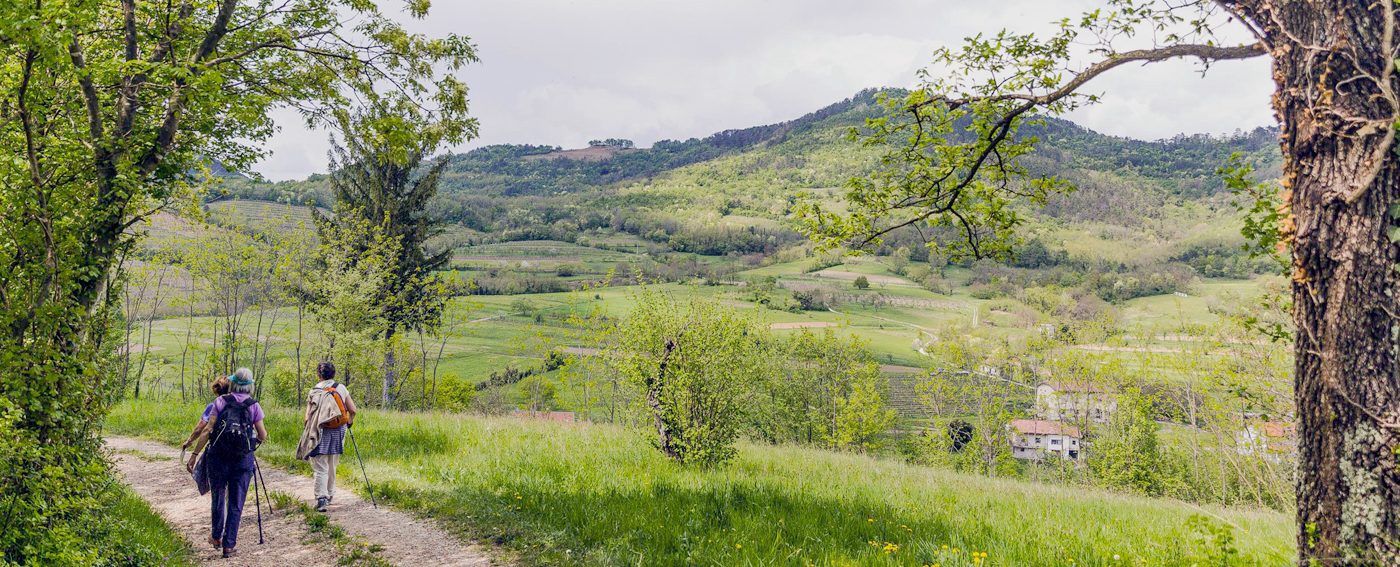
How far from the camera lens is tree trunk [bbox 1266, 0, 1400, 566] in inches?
141

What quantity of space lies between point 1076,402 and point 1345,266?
49.5m

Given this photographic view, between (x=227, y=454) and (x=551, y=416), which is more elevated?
(x=227, y=454)

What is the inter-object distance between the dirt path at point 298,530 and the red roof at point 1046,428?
156 feet

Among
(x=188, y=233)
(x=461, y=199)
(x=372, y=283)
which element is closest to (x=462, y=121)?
(x=372, y=283)

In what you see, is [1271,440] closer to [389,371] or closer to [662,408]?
[662,408]

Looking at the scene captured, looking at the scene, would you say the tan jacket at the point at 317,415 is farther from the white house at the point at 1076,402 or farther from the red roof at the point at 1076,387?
the red roof at the point at 1076,387

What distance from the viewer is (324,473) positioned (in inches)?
347

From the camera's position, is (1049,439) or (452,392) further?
(1049,439)

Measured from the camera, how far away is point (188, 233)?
26.0 m

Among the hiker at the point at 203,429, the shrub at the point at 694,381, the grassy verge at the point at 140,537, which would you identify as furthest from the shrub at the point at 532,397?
the hiker at the point at 203,429

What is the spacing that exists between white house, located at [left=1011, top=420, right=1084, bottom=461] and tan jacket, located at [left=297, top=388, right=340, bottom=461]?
152ft

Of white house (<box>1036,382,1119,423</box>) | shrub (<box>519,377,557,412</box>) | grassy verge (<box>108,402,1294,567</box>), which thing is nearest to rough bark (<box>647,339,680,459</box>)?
grassy verge (<box>108,402,1294,567</box>)

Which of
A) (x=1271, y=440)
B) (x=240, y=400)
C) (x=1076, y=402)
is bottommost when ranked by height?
(x=1076, y=402)

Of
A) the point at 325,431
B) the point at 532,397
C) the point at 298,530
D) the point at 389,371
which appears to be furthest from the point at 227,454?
the point at 532,397
